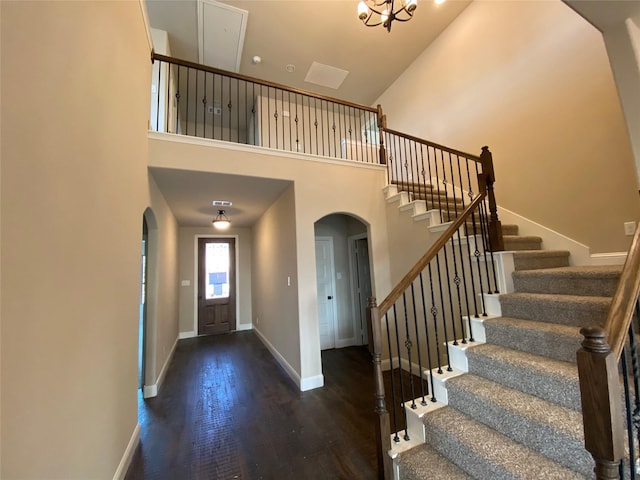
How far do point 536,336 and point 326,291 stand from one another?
3.49 m

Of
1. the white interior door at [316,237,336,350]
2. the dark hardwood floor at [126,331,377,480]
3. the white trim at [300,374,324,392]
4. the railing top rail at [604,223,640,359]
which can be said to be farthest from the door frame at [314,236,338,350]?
the railing top rail at [604,223,640,359]

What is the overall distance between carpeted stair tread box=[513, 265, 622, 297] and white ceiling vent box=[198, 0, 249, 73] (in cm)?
521

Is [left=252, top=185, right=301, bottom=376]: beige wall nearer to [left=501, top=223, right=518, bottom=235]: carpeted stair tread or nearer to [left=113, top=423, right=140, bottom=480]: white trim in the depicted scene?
[left=113, top=423, right=140, bottom=480]: white trim

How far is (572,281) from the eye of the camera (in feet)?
7.33

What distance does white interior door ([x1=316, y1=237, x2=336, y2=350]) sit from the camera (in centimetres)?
498

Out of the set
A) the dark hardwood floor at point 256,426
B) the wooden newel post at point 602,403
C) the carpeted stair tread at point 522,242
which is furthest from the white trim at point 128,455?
the carpeted stair tread at point 522,242

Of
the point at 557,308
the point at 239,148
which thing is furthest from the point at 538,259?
the point at 239,148

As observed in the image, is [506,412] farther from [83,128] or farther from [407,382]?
[83,128]

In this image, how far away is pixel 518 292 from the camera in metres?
2.53

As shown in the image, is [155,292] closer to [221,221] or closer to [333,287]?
[221,221]

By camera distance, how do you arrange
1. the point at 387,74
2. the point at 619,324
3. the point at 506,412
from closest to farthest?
the point at 619,324
the point at 506,412
the point at 387,74

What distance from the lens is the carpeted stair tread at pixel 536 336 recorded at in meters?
1.78

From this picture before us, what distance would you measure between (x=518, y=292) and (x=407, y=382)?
174 centimetres

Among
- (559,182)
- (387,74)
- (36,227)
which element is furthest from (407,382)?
(387,74)
